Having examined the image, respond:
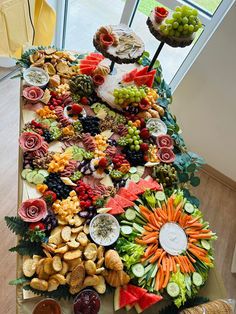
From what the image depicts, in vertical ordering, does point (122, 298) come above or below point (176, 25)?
below

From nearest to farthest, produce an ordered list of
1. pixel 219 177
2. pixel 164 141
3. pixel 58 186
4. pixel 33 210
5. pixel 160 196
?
pixel 33 210 → pixel 58 186 → pixel 160 196 → pixel 164 141 → pixel 219 177

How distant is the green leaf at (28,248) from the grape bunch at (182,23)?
131 centimetres

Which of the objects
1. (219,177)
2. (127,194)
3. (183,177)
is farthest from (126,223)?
(219,177)

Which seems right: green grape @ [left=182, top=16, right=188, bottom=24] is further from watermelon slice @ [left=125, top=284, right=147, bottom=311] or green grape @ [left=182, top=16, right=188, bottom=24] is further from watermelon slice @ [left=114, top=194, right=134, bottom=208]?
watermelon slice @ [left=125, top=284, right=147, bottom=311]

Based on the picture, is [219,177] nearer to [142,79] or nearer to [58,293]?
[142,79]

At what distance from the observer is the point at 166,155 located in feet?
5.69

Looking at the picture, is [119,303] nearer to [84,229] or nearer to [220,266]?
[84,229]

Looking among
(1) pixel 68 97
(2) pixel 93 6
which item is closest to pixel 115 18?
(2) pixel 93 6

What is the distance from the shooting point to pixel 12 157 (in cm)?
243

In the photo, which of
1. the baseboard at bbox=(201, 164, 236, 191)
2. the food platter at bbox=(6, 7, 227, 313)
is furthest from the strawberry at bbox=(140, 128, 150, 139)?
the baseboard at bbox=(201, 164, 236, 191)

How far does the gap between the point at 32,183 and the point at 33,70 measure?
756mm

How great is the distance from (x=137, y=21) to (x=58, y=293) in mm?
2175

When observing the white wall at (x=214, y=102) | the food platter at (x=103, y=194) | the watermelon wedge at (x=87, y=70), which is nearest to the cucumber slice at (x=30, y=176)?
the food platter at (x=103, y=194)

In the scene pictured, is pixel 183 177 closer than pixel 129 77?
Yes
